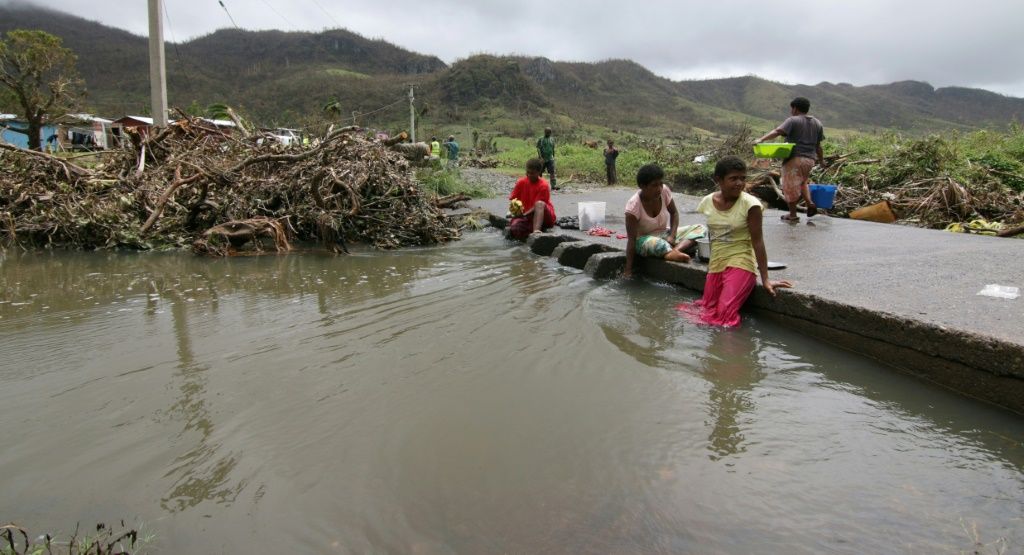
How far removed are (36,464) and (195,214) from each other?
6796mm

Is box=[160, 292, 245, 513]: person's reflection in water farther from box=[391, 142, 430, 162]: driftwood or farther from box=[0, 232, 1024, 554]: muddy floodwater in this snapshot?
box=[391, 142, 430, 162]: driftwood

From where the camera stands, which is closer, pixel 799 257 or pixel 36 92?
pixel 799 257

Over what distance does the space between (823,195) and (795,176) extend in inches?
65.7

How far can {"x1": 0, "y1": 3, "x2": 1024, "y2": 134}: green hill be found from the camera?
6975 centimetres

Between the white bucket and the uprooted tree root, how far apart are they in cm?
203

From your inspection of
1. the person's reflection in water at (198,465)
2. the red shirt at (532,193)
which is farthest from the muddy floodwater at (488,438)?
the red shirt at (532,193)

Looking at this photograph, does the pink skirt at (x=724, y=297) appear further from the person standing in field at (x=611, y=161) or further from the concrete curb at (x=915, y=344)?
the person standing in field at (x=611, y=161)

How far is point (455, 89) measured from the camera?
266 ft

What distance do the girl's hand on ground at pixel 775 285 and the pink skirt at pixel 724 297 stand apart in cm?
13

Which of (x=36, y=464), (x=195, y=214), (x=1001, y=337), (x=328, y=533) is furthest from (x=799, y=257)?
(x=195, y=214)

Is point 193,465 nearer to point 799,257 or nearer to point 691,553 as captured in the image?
point 691,553

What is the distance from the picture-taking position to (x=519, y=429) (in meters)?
2.82

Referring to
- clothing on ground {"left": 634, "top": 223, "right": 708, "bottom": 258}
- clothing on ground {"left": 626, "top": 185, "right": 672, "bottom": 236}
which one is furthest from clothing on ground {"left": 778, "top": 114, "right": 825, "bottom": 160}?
clothing on ground {"left": 634, "top": 223, "right": 708, "bottom": 258}

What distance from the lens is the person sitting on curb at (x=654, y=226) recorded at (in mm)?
5656
